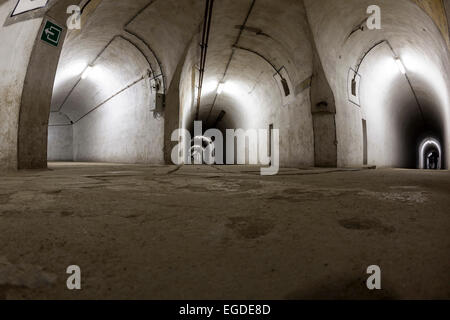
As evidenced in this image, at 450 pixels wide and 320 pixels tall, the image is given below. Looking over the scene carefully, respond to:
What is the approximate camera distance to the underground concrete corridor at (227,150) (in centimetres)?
96

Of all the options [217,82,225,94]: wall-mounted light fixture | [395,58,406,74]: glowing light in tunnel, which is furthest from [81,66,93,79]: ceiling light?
[395,58,406,74]: glowing light in tunnel

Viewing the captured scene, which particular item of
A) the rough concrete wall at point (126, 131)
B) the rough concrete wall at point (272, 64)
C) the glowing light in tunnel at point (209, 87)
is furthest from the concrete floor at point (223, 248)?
the glowing light in tunnel at point (209, 87)

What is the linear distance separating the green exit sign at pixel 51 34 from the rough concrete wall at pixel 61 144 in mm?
12741

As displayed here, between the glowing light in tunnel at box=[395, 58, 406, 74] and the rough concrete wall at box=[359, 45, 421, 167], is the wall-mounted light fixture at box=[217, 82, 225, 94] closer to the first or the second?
the rough concrete wall at box=[359, 45, 421, 167]

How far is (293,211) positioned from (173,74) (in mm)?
8003

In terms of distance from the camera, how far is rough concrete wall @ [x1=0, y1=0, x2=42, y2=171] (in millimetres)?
4543

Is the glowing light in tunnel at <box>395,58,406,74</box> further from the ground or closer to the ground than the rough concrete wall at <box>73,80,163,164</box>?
further from the ground

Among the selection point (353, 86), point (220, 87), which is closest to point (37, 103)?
point (353, 86)

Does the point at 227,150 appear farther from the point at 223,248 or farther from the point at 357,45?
the point at 223,248

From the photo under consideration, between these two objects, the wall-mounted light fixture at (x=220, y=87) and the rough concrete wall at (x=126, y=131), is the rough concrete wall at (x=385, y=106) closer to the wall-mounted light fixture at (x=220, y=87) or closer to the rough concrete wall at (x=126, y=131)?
the wall-mounted light fixture at (x=220, y=87)

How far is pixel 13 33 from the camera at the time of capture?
16.6 feet

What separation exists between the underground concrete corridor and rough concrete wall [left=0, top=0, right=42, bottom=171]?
1.2 inches
